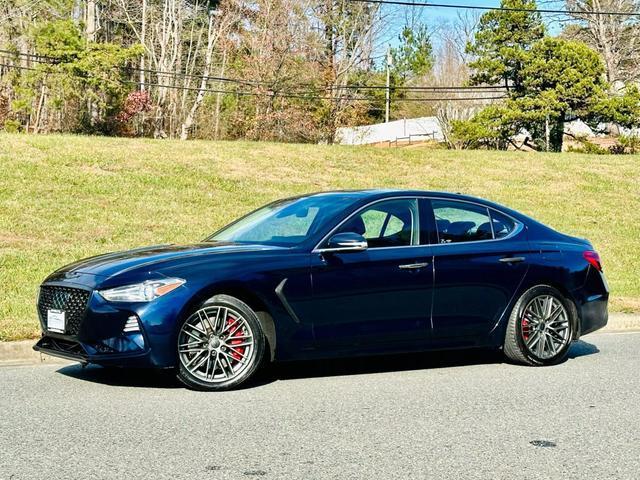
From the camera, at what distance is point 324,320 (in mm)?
7461

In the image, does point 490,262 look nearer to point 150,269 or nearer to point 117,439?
point 150,269

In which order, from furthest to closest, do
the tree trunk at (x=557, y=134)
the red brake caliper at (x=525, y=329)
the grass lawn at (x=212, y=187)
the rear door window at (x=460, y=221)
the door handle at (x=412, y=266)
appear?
the tree trunk at (x=557, y=134) → the grass lawn at (x=212, y=187) → the red brake caliper at (x=525, y=329) → the rear door window at (x=460, y=221) → the door handle at (x=412, y=266)

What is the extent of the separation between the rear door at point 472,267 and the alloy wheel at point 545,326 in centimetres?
30

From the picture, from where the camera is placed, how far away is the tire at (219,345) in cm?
707

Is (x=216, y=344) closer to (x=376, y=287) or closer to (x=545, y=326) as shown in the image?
(x=376, y=287)

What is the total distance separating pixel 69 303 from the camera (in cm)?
718

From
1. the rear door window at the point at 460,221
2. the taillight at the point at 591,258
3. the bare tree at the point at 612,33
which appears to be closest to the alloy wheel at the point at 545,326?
the taillight at the point at 591,258

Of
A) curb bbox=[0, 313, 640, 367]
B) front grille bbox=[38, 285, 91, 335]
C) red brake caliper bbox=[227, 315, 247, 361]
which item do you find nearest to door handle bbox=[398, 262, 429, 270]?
red brake caliper bbox=[227, 315, 247, 361]

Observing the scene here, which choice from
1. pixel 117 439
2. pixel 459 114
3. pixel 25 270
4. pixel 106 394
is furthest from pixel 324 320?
pixel 459 114

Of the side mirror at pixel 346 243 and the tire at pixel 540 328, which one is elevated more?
the side mirror at pixel 346 243

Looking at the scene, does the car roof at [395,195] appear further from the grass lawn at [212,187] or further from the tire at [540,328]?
the grass lawn at [212,187]

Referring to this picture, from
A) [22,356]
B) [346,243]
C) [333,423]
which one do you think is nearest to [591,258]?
[346,243]

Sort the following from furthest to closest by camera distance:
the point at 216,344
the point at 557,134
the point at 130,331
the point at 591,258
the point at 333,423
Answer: the point at 557,134 → the point at 591,258 → the point at 216,344 → the point at 130,331 → the point at 333,423

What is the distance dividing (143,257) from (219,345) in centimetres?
94
